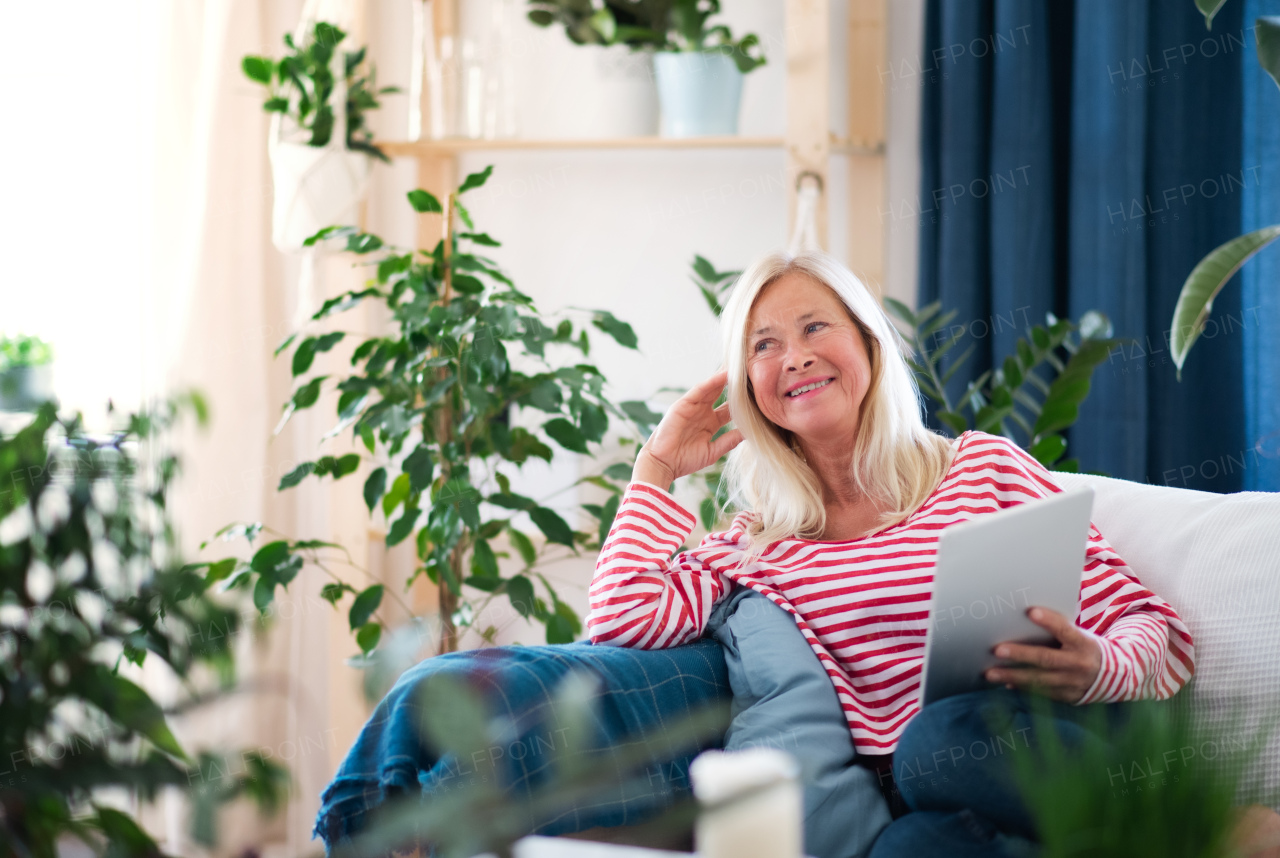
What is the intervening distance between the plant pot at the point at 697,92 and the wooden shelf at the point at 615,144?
0.13 ft

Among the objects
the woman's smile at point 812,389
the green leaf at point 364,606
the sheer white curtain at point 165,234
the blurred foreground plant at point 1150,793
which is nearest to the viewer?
the blurred foreground plant at point 1150,793

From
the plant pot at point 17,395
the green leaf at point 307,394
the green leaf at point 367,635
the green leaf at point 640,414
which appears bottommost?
the green leaf at point 367,635

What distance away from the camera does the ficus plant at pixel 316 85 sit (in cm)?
196

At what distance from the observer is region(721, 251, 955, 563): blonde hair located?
1.44 meters

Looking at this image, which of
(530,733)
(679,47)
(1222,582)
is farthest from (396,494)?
(1222,582)

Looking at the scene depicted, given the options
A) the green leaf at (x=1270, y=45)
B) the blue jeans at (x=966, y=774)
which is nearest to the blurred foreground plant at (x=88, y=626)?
the blue jeans at (x=966, y=774)

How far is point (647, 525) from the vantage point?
56.0 inches

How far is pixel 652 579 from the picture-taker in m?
1.35

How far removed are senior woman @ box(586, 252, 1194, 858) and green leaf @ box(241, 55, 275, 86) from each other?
101 cm

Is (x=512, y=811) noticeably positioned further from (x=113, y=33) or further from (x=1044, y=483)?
(x=113, y=33)

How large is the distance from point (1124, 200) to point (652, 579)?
1.18 m

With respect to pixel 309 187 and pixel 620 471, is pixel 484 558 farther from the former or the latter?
pixel 309 187

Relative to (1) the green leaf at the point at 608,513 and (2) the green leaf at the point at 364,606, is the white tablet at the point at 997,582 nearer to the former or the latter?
(1) the green leaf at the point at 608,513

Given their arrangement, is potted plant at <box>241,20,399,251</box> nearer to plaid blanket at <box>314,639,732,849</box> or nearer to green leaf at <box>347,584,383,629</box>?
green leaf at <box>347,584,383,629</box>
